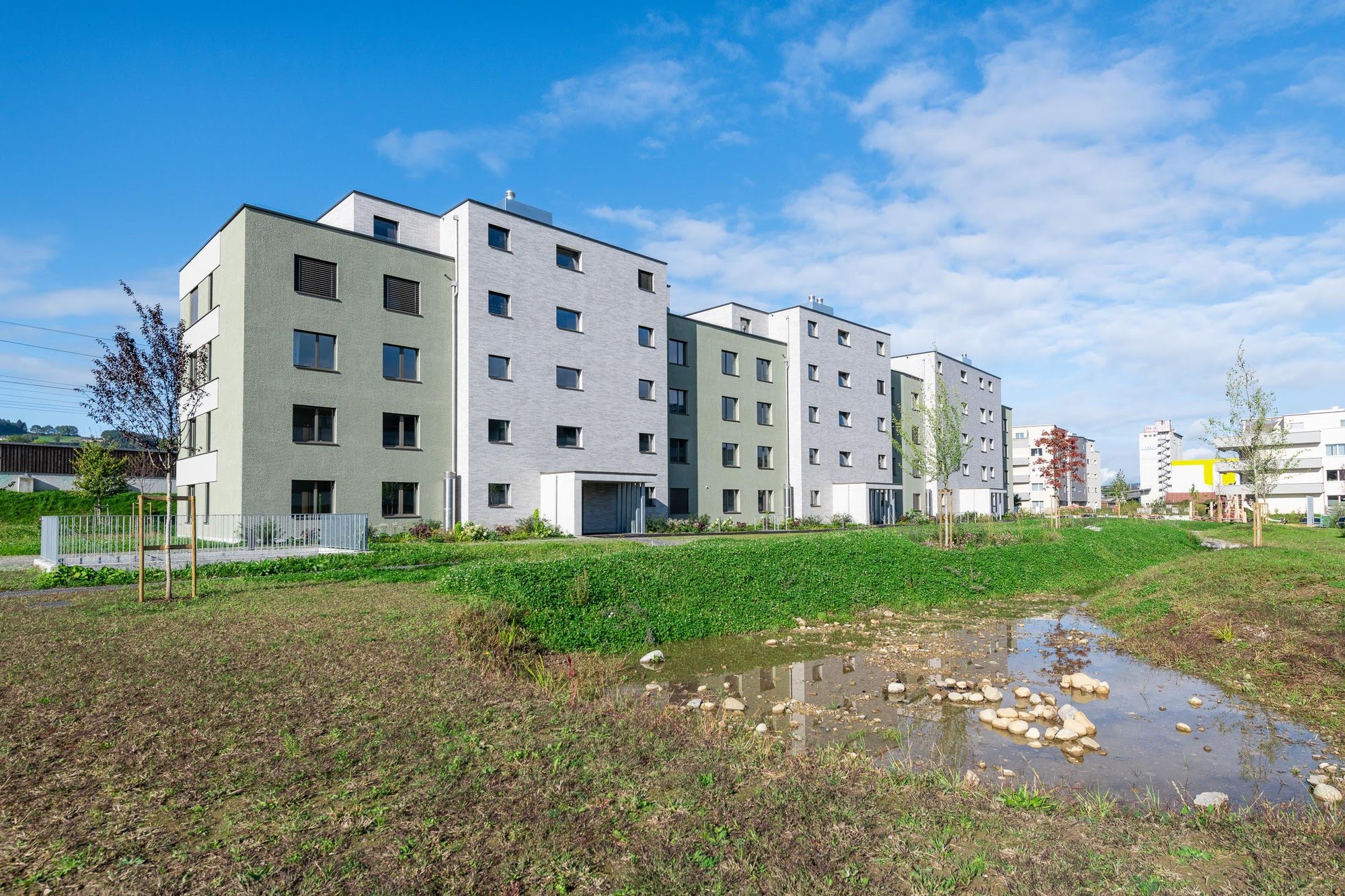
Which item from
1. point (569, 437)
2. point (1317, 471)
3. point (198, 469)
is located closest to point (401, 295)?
point (569, 437)

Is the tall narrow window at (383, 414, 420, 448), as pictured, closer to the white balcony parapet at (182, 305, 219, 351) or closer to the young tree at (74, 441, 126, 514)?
the white balcony parapet at (182, 305, 219, 351)

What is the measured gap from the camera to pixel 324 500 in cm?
2467

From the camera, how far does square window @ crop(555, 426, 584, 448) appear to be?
30.8 m

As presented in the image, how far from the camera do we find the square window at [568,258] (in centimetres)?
3180

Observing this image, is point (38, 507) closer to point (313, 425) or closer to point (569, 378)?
point (313, 425)

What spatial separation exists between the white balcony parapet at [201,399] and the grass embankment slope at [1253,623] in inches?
1086

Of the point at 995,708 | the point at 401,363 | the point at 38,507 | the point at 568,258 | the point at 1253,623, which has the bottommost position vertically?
the point at 995,708

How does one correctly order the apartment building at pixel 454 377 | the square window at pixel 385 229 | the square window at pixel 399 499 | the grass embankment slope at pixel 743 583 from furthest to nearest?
the square window at pixel 385 229 < the square window at pixel 399 499 < the apartment building at pixel 454 377 < the grass embankment slope at pixel 743 583

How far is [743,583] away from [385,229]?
2302 cm

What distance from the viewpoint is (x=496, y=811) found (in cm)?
432

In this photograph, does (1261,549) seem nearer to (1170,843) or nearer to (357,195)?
(1170,843)

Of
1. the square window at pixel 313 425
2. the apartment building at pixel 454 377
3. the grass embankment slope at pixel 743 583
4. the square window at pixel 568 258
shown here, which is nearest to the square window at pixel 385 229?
the apartment building at pixel 454 377

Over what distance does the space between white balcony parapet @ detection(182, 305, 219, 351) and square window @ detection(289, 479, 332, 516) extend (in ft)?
21.1

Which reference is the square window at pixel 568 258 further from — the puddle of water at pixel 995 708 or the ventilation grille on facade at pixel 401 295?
the puddle of water at pixel 995 708
